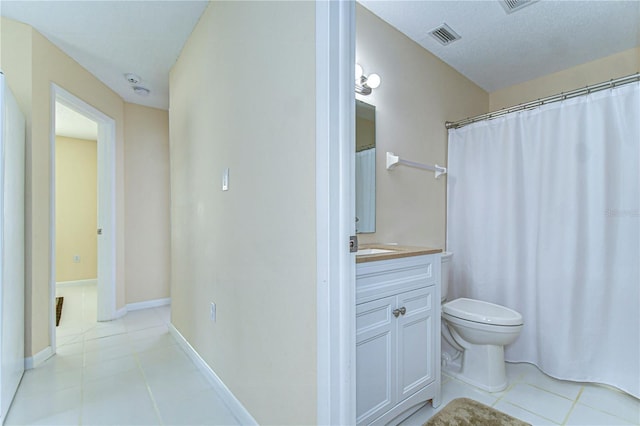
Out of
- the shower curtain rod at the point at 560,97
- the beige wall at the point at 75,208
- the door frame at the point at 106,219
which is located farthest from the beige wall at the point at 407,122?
the beige wall at the point at 75,208

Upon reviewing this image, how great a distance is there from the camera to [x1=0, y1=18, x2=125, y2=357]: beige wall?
6.72 ft

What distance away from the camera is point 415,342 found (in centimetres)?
148

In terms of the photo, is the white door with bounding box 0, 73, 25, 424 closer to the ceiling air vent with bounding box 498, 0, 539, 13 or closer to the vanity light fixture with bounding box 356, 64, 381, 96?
the vanity light fixture with bounding box 356, 64, 381, 96

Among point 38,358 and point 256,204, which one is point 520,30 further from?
point 38,358

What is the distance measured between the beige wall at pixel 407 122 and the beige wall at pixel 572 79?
698 millimetres

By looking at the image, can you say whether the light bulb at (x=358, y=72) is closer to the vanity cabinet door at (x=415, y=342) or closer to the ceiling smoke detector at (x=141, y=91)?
the vanity cabinet door at (x=415, y=342)

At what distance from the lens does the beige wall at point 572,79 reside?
7.88 feet

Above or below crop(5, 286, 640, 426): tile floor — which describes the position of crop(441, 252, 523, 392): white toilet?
above

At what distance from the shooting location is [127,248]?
3.28 meters

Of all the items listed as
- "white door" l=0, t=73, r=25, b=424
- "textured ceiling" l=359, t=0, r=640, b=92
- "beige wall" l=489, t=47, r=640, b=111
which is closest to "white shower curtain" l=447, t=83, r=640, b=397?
"textured ceiling" l=359, t=0, r=640, b=92

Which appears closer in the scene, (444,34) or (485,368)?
(485,368)

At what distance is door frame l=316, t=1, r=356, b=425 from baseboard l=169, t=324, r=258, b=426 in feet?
2.10

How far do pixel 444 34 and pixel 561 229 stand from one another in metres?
1.61

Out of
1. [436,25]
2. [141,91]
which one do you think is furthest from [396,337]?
[141,91]
